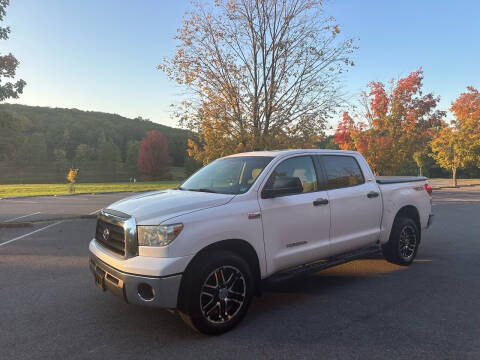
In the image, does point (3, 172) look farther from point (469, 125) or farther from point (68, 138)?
point (469, 125)

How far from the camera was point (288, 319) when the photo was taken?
3613mm

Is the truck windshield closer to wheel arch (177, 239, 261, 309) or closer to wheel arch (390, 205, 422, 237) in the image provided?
wheel arch (177, 239, 261, 309)

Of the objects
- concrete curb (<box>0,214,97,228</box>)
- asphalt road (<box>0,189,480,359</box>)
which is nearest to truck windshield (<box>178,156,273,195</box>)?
asphalt road (<box>0,189,480,359</box>)

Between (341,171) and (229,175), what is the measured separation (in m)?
1.65

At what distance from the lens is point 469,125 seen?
2711 centimetres

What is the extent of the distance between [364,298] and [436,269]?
2057 millimetres

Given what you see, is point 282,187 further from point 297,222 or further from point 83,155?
point 83,155

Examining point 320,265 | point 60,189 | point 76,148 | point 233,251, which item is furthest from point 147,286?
point 76,148

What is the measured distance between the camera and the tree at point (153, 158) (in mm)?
73062

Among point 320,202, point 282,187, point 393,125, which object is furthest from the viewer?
point 393,125

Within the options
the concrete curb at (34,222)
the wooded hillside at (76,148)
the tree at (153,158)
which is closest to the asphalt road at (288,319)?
the concrete curb at (34,222)

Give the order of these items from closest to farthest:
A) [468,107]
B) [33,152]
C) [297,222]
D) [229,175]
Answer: [297,222] < [229,175] < [468,107] < [33,152]

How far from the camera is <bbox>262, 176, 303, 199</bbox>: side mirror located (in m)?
3.66

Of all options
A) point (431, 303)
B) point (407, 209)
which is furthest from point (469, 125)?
point (431, 303)
